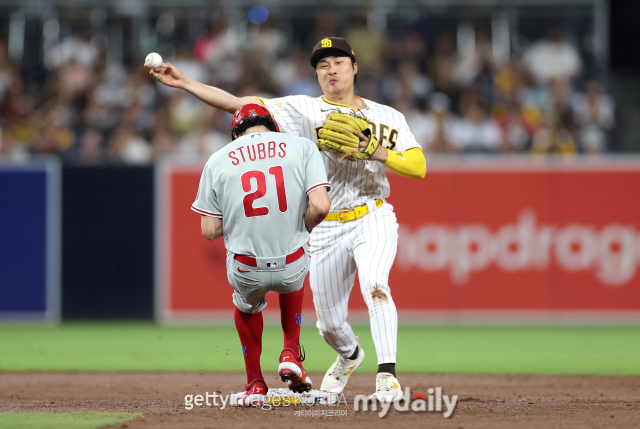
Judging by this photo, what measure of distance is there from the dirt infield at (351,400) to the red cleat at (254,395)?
11 cm

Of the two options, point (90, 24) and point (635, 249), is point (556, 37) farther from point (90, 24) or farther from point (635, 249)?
point (90, 24)

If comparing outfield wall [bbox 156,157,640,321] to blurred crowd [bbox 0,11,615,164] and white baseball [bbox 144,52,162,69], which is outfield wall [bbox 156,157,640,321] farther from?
white baseball [bbox 144,52,162,69]

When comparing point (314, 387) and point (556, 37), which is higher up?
point (556, 37)

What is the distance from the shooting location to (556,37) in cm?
1334

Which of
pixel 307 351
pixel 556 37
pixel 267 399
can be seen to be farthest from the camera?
pixel 556 37

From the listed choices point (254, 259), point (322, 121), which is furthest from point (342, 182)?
point (254, 259)

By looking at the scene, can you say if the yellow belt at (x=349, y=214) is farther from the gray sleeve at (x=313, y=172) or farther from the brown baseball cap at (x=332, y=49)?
the brown baseball cap at (x=332, y=49)

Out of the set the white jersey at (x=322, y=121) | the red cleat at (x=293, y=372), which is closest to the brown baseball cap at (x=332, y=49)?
the white jersey at (x=322, y=121)

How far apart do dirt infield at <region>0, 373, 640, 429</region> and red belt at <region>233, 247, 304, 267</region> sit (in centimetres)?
79

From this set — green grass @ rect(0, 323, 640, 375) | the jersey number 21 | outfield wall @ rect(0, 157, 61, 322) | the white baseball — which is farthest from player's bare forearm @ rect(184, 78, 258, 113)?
outfield wall @ rect(0, 157, 61, 322)

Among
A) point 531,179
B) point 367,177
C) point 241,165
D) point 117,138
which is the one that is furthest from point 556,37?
point 241,165

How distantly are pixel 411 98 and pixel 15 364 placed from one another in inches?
288

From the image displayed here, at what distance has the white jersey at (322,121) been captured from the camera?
5117 mm

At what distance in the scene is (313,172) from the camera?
4430 mm
